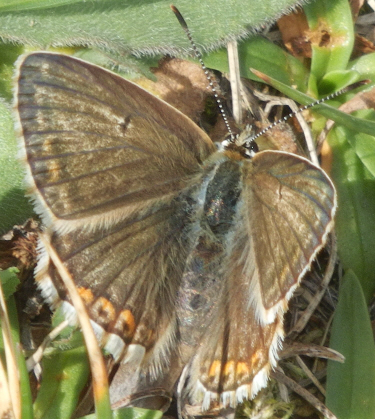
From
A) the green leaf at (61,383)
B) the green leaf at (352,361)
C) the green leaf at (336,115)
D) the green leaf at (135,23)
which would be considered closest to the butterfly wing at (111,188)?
the green leaf at (61,383)

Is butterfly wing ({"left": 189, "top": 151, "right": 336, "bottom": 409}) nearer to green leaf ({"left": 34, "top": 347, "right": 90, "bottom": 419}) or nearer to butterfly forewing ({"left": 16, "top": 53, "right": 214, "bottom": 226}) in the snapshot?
butterfly forewing ({"left": 16, "top": 53, "right": 214, "bottom": 226})

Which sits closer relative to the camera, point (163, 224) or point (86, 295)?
point (86, 295)

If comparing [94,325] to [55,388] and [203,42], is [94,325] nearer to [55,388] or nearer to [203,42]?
[55,388]

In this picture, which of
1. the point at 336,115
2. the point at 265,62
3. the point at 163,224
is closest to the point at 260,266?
the point at 163,224

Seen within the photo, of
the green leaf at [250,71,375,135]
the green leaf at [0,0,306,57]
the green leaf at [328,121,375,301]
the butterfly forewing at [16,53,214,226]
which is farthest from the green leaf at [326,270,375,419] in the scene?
the green leaf at [0,0,306,57]

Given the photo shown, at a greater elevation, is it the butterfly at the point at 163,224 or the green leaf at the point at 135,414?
the butterfly at the point at 163,224

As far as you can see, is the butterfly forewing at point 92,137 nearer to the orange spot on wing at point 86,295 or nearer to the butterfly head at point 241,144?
the butterfly head at point 241,144

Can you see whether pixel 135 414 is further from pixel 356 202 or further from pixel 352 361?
pixel 356 202

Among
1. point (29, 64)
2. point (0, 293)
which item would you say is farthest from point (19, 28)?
point (0, 293)
